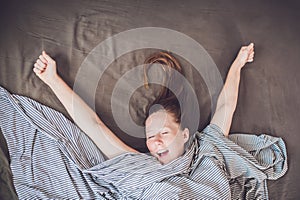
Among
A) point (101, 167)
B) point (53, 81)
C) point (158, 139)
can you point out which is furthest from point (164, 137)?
point (53, 81)

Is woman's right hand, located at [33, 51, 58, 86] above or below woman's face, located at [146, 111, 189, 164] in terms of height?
above

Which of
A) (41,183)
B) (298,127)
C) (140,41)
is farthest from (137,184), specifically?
(298,127)

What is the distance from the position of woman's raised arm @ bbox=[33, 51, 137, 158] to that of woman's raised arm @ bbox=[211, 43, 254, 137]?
0.96 ft

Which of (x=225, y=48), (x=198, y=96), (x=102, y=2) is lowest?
(x=198, y=96)

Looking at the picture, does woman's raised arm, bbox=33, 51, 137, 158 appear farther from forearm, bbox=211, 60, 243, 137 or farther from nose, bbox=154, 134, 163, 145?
forearm, bbox=211, 60, 243, 137

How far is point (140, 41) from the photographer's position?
1291mm

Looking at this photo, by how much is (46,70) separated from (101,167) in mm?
301

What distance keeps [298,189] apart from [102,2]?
2.57 ft

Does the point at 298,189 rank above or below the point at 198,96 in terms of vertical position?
below

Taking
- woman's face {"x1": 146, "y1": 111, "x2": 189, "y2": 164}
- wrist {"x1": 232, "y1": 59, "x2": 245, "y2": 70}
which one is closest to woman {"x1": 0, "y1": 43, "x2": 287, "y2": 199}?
woman's face {"x1": 146, "y1": 111, "x2": 189, "y2": 164}

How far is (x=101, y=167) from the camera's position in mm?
1147

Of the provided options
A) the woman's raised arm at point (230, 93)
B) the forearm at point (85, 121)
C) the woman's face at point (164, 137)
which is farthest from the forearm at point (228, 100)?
the forearm at point (85, 121)

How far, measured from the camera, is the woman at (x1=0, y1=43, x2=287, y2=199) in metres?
1.11

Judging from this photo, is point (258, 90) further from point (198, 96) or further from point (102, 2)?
point (102, 2)
